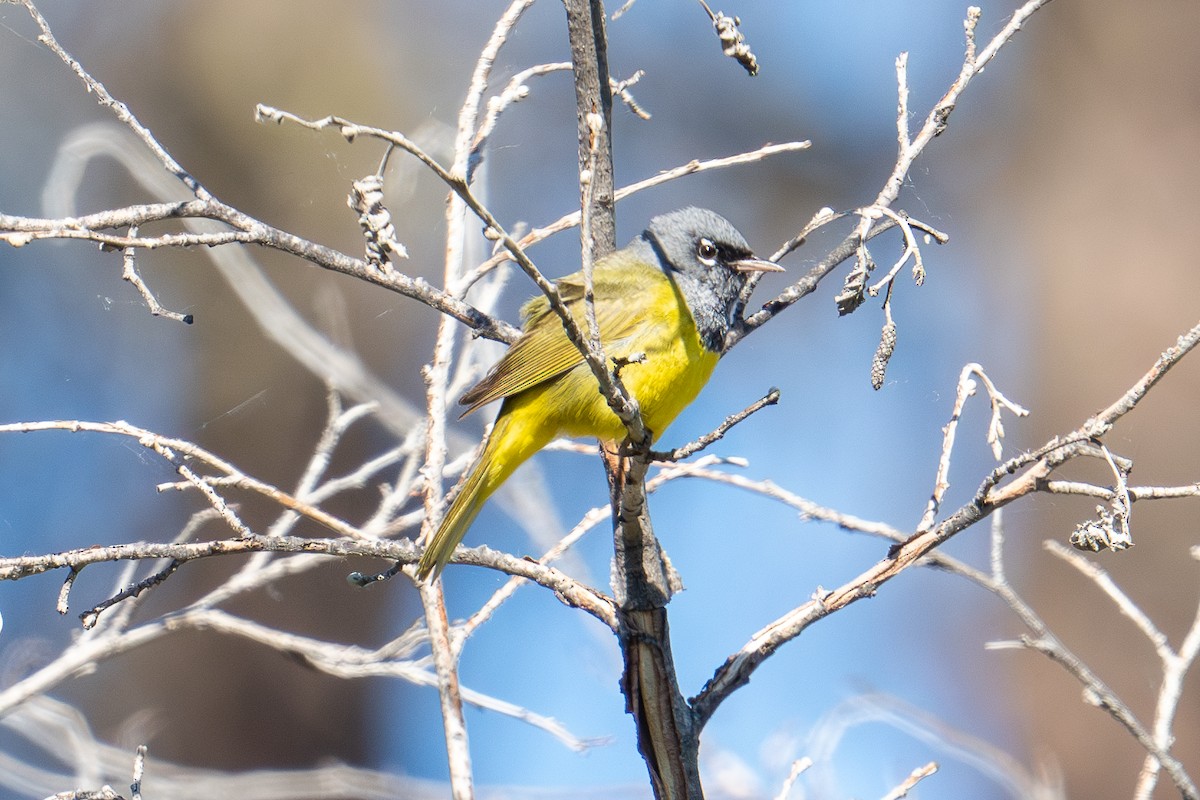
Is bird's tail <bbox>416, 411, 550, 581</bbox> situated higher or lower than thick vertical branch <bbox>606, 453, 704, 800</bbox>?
higher

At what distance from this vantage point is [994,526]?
2.25m

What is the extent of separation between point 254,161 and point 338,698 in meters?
3.25

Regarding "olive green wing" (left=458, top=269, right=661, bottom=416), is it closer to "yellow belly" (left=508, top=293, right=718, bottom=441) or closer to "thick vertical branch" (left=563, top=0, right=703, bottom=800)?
"yellow belly" (left=508, top=293, right=718, bottom=441)

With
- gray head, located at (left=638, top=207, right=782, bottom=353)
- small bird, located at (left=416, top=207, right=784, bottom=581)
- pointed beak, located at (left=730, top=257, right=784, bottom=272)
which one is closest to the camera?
small bird, located at (left=416, top=207, right=784, bottom=581)

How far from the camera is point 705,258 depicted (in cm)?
345

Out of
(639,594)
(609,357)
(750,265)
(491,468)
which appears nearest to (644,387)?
(609,357)

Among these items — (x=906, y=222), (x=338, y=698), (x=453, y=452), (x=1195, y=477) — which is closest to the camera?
(x=906, y=222)

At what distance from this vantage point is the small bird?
2842 mm

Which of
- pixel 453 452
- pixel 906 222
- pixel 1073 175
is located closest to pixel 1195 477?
pixel 1073 175

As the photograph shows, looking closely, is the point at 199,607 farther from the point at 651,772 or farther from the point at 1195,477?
the point at 1195,477

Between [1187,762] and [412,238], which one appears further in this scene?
[412,238]

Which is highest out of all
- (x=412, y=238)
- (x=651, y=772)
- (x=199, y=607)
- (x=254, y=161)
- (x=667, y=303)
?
(x=254, y=161)

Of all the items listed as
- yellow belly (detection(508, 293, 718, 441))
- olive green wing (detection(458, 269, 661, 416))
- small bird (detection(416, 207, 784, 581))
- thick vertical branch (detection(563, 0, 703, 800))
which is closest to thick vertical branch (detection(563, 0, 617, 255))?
thick vertical branch (detection(563, 0, 703, 800))

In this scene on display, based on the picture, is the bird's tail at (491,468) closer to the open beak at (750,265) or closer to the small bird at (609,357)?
the small bird at (609,357)
